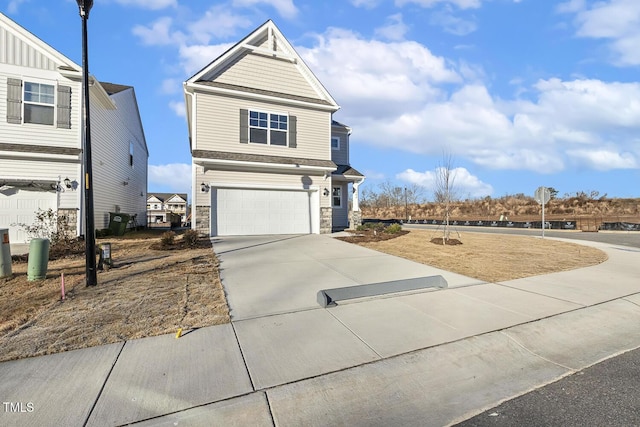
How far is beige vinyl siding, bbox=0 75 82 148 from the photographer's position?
11.5 m

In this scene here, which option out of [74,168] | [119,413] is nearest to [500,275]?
[119,413]

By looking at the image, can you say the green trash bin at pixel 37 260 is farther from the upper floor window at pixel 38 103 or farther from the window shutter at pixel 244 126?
the window shutter at pixel 244 126

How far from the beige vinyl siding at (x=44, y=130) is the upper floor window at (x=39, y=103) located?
0.19 metres

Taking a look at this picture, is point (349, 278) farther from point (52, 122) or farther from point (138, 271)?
point (52, 122)

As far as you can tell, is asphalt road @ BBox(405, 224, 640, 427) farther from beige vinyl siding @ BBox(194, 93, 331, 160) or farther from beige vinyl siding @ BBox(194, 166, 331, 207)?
beige vinyl siding @ BBox(194, 93, 331, 160)

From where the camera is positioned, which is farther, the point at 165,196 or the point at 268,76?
the point at 165,196

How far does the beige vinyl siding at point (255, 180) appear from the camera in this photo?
12977 mm

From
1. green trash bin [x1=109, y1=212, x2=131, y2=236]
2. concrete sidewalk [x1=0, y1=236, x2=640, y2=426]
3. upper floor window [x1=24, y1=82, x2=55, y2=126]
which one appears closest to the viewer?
concrete sidewalk [x1=0, y1=236, x2=640, y2=426]

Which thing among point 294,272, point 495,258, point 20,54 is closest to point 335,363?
point 294,272

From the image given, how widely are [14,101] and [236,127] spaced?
8.05 metres

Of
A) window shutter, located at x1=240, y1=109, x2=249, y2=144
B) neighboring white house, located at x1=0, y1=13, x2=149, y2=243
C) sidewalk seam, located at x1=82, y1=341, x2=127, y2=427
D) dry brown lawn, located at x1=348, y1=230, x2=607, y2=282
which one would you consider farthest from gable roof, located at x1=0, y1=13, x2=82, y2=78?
dry brown lawn, located at x1=348, y1=230, x2=607, y2=282

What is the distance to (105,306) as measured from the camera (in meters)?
4.52

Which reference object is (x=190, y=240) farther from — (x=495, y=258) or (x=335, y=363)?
(x=495, y=258)

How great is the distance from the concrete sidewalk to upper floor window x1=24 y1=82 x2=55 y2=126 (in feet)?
40.8
